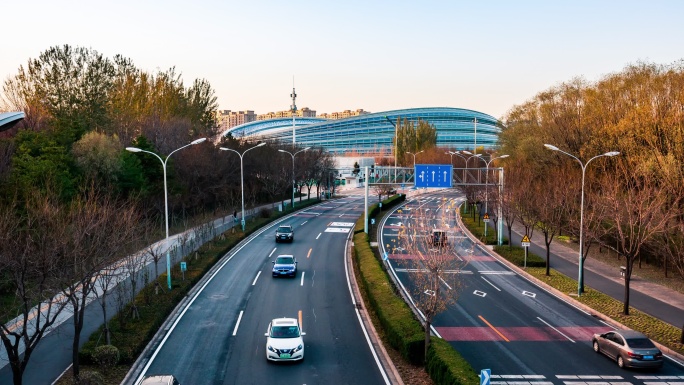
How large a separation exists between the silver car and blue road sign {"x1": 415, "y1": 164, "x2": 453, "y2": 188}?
68.5 ft

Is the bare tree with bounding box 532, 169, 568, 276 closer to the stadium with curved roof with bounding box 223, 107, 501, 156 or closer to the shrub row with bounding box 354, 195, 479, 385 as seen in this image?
the shrub row with bounding box 354, 195, 479, 385

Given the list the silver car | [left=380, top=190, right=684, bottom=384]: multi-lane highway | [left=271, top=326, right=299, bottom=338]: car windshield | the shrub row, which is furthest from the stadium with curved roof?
[left=271, top=326, right=299, bottom=338]: car windshield

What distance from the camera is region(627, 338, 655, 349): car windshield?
741 inches

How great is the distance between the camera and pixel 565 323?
79.9 ft

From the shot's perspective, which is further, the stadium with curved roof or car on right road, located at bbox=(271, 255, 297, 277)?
the stadium with curved roof

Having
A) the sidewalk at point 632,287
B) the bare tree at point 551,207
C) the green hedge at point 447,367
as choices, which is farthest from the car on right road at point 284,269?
the sidewalk at point 632,287

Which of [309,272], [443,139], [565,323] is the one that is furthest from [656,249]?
[443,139]

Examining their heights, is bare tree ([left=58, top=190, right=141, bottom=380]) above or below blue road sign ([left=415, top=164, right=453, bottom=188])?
below

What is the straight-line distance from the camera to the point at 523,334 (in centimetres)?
2264

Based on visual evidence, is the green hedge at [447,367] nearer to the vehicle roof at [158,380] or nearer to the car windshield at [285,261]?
the vehicle roof at [158,380]

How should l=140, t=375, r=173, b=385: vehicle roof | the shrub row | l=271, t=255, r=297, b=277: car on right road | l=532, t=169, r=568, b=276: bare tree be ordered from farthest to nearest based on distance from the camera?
l=532, t=169, r=568, b=276: bare tree < l=271, t=255, r=297, b=277: car on right road < the shrub row < l=140, t=375, r=173, b=385: vehicle roof

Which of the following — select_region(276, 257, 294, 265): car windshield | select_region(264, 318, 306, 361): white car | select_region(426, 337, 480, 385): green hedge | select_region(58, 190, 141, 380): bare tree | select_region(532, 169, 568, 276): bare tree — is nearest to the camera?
select_region(426, 337, 480, 385): green hedge

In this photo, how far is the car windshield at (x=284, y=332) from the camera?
19.9 metres

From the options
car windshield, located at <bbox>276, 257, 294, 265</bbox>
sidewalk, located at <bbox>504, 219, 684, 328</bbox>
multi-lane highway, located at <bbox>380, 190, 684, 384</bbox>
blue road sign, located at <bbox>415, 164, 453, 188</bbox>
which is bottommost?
multi-lane highway, located at <bbox>380, 190, 684, 384</bbox>
